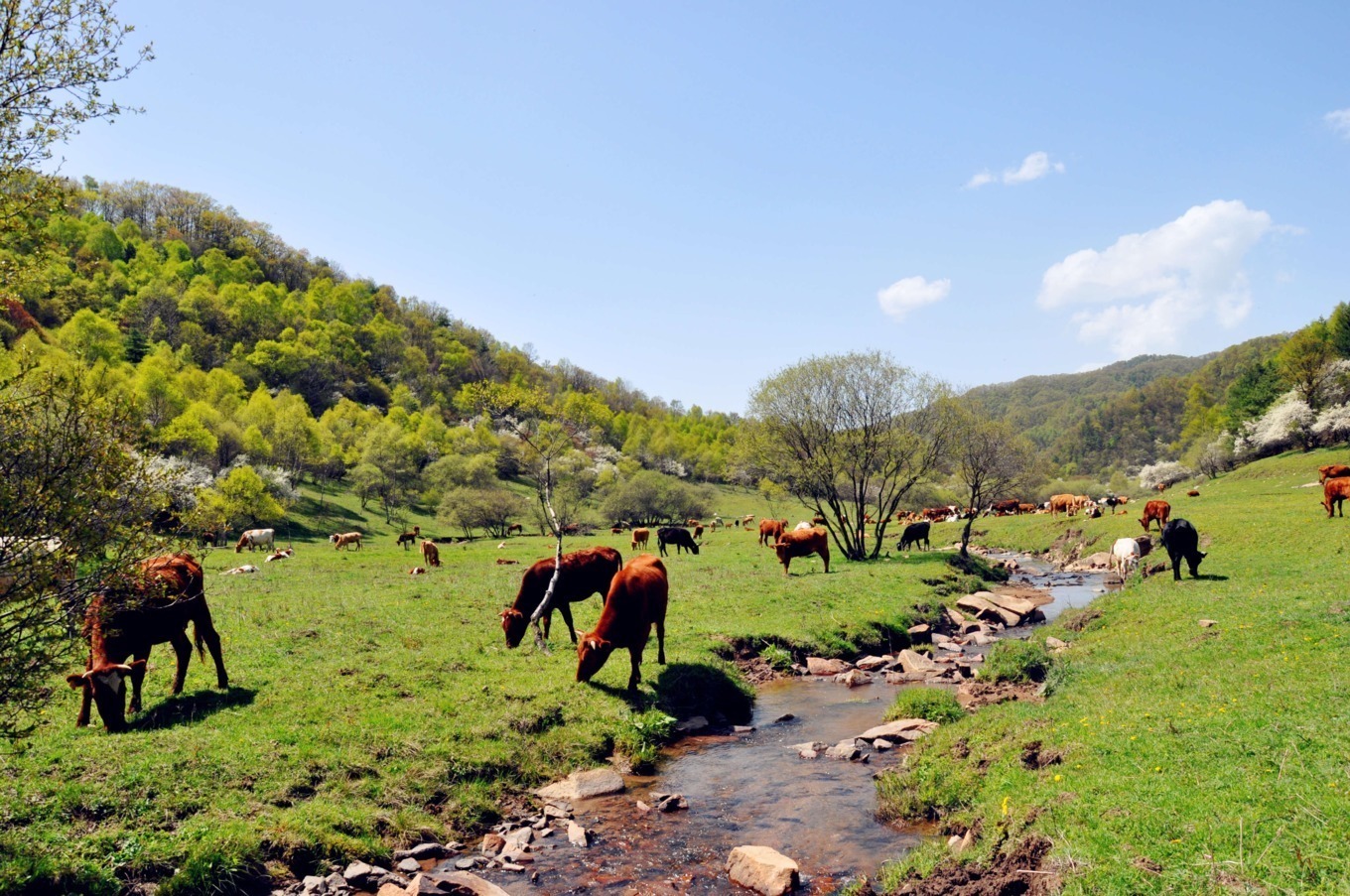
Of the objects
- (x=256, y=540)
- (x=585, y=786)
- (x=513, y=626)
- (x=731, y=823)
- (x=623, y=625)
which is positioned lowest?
(x=731, y=823)

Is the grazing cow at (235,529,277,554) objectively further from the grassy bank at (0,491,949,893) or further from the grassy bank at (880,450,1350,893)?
the grassy bank at (880,450,1350,893)

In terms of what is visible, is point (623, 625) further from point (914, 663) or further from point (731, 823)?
point (914, 663)

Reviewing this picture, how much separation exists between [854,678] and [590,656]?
25.7ft

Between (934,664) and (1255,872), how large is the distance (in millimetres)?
14030

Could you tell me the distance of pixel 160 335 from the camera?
115 m

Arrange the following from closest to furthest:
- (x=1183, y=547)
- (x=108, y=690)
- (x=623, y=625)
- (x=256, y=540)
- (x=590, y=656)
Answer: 1. (x=108, y=690)
2. (x=590, y=656)
3. (x=623, y=625)
4. (x=1183, y=547)
5. (x=256, y=540)

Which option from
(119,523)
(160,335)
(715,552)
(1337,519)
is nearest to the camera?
(119,523)

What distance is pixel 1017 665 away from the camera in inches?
680

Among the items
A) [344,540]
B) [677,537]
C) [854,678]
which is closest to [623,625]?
[854,678]

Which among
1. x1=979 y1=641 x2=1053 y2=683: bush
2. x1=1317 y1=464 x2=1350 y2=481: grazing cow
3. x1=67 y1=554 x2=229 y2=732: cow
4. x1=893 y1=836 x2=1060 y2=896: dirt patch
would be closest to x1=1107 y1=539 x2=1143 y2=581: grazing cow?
x1=979 y1=641 x2=1053 y2=683: bush

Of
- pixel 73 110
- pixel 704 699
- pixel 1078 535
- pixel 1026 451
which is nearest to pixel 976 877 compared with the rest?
pixel 704 699

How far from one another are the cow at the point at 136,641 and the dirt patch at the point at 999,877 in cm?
1052

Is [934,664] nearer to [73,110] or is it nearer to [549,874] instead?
[549,874]

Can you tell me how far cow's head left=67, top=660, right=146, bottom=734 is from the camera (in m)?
11.1
